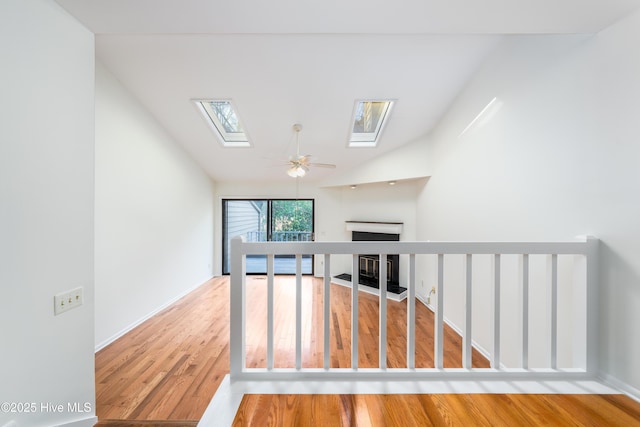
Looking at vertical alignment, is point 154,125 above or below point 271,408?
above

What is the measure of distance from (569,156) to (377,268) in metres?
3.82

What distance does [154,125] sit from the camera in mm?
3637

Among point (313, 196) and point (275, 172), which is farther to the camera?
point (313, 196)

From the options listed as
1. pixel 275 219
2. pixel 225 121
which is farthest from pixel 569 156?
pixel 275 219

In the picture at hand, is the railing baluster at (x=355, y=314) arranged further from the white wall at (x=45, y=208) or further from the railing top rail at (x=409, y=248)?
the white wall at (x=45, y=208)

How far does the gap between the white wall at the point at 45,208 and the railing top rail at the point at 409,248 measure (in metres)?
0.97

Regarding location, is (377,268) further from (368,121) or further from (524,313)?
(524,313)

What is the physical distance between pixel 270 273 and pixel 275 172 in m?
4.23

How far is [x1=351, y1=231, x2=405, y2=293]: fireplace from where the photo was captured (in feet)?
16.5

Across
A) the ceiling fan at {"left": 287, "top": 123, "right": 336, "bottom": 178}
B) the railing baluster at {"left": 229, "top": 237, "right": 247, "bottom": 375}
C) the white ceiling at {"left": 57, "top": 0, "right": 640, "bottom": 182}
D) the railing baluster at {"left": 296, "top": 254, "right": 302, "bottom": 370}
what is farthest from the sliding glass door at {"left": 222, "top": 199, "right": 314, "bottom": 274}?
the railing baluster at {"left": 229, "top": 237, "right": 247, "bottom": 375}

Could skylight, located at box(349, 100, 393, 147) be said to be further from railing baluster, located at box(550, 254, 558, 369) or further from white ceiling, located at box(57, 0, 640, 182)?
railing baluster, located at box(550, 254, 558, 369)

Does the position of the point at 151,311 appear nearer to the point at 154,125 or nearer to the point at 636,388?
the point at 154,125

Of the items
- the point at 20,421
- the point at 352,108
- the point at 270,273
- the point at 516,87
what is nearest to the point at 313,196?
the point at 352,108

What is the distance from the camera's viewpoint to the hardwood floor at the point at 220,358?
4.00ft
